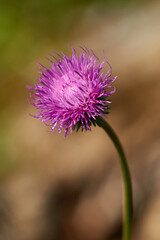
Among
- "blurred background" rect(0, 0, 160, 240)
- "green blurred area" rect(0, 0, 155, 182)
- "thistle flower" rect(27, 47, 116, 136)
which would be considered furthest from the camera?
"green blurred area" rect(0, 0, 155, 182)

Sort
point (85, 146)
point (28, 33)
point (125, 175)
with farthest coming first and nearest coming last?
point (28, 33)
point (85, 146)
point (125, 175)

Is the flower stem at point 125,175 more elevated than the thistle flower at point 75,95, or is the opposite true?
the thistle flower at point 75,95

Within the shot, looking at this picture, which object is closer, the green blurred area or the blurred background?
the blurred background

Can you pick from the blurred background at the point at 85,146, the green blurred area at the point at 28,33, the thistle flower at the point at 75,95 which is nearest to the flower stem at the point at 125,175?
the thistle flower at the point at 75,95

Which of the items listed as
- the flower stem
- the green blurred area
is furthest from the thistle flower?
the green blurred area

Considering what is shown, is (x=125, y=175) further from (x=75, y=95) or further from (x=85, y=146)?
(x=85, y=146)

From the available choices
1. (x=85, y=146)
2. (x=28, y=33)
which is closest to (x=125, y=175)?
(x=85, y=146)

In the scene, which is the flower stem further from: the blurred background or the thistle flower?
the blurred background

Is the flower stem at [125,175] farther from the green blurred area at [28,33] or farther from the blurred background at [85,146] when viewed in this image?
the green blurred area at [28,33]
